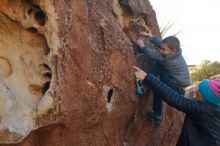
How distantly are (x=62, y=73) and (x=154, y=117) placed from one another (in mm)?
2462

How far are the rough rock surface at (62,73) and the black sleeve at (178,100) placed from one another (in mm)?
539

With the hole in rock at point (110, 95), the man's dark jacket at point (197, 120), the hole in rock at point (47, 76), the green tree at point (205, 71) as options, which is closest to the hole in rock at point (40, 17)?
the hole in rock at point (47, 76)

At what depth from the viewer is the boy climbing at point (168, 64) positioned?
251 inches

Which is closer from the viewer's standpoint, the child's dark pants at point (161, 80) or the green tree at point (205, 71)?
the child's dark pants at point (161, 80)

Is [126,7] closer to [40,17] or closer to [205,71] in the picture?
[40,17]

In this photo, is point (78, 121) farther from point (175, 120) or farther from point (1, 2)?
point (175, 120)

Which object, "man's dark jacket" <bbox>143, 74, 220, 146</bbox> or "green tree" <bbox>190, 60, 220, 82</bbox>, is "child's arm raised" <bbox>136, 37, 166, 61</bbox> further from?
"green tree" <bbox>190, 60, 220, 82</bbox>

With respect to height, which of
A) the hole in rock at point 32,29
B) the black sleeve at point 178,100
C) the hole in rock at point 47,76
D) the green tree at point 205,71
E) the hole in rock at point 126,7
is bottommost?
the green tree at point 205,71

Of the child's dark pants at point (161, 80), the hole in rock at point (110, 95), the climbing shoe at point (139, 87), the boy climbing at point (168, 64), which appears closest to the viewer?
the hole in rock at point (110, 95)

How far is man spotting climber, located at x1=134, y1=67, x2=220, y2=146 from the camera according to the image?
16.6 feet

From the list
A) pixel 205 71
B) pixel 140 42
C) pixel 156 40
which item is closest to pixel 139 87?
pixel 140 42

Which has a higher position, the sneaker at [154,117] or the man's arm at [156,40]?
the man's arm at [156,40]

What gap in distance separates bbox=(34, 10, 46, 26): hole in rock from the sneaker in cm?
264

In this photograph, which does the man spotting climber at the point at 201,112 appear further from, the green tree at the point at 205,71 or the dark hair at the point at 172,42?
the green tree at the point at 205,71
